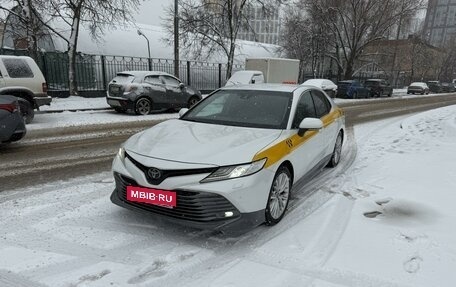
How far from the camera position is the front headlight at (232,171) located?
3415 mm

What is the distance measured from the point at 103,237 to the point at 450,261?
10.8 ft

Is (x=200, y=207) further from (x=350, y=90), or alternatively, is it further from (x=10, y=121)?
(x=350, y=90)

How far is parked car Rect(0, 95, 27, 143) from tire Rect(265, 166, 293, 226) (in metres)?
5.44

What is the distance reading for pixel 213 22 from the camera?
954 inches

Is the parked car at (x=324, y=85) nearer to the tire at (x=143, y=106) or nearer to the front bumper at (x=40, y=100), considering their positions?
the tire at (x=143, y=106)

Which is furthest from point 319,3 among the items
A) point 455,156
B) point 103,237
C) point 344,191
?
point 103,237

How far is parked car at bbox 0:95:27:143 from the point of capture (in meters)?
6.77

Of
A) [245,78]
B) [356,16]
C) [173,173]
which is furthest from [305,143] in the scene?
[356,16]

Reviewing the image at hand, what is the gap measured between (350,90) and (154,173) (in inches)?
1062

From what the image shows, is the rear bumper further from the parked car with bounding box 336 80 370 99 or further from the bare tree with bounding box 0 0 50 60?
the parked car with bounding box 336 80 370 99

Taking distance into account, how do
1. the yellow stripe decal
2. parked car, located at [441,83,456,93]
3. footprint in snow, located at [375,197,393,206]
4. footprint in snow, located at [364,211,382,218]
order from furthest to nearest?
parked car, located at [441,83,456,93] → footprint in snow, located at [375,197,393,206] → footprint in snow, located at [364,211,382,218] → the yellow stripe decal

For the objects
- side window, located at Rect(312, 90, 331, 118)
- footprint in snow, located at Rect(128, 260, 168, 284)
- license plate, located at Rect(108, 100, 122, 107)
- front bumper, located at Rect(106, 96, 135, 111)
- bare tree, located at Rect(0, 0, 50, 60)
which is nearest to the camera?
footprint in snow, located at Rect(128, 260, 168, 284)

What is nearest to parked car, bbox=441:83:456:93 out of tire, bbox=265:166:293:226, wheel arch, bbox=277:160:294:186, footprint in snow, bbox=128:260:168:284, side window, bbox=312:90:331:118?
side window, bbox=312:90:331:118

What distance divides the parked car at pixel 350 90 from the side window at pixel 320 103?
2328cm
